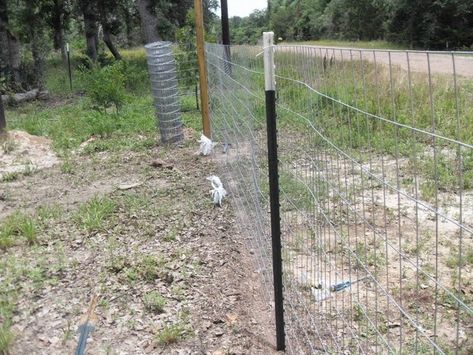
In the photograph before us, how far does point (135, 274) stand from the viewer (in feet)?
11.6

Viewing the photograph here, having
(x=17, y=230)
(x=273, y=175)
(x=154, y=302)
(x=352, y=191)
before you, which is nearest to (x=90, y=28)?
(x=17, y=230)

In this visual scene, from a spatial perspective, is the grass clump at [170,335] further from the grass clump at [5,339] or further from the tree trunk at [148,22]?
the tree trunk at [148,22]

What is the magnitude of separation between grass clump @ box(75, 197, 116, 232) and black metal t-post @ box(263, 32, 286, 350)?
233 cm

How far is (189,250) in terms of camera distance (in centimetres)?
396

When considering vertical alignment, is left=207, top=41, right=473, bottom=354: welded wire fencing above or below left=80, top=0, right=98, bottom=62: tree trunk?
below

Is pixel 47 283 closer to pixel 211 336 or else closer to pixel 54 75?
pixel 211 336

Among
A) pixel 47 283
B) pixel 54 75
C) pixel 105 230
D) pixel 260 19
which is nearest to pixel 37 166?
pixel 105 230

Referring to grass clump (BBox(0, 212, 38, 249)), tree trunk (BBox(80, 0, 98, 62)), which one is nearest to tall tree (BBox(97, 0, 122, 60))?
tree trunk (BBox(80, 0, 98, 62))

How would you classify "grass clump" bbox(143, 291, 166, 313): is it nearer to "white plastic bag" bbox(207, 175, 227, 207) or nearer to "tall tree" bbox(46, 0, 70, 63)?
"white plastic bag" bbox(207, 175, 227, 207)

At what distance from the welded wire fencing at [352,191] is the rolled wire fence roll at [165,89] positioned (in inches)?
144

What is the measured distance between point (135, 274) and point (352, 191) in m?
1.61

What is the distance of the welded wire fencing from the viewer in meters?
1.76

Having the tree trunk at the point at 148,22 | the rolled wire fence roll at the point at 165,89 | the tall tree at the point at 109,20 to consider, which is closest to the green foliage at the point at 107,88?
the rolled wire fence roll at the point at 165,89

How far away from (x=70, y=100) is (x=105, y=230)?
10565mm
